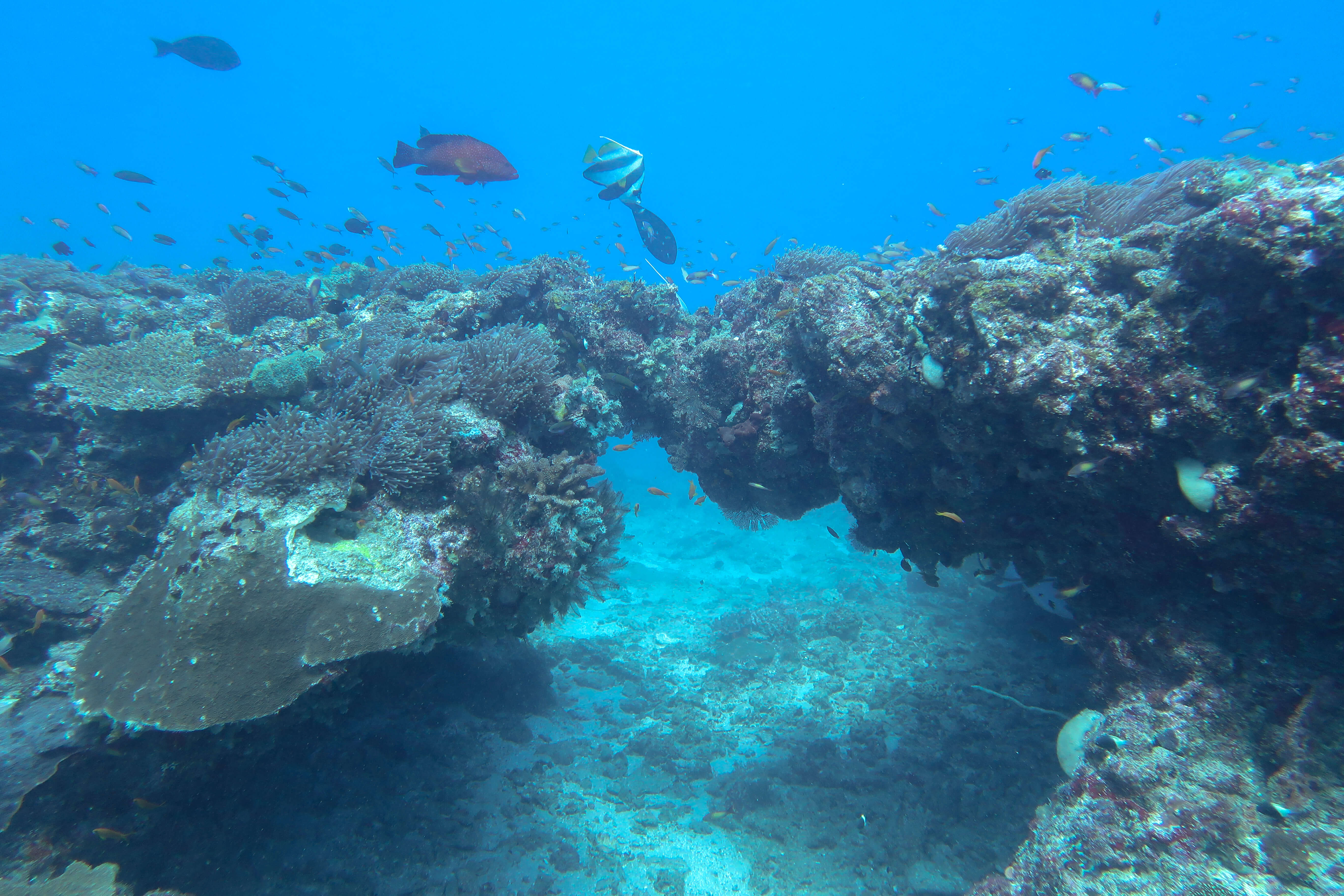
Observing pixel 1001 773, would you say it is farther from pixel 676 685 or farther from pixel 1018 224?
pixel 1018 224

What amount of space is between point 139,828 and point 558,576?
12.6ft

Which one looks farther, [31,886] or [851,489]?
[851,489]

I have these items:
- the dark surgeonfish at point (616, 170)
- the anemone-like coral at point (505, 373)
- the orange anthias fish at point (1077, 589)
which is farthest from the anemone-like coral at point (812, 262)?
the orange anthias fish at point (1077, 589)

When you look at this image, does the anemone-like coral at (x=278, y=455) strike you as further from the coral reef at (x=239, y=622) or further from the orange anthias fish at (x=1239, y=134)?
the orange anthias fish at (x=1239, y=134)

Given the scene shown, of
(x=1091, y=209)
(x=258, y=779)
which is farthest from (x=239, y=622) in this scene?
(x=1091, y=209)

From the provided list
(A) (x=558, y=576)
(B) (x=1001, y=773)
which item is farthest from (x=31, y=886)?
(B) (x=1001, y=773)

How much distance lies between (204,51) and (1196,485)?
17810 millimetres

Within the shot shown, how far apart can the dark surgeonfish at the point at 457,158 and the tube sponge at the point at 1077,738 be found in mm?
9115

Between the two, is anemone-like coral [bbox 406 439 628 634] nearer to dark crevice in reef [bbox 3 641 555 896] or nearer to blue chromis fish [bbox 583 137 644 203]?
dark crevice in reef [bbox 3 641 555 896]

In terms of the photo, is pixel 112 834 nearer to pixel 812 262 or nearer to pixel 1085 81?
pixel 812 262

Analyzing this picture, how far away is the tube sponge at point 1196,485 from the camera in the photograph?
12.2ft

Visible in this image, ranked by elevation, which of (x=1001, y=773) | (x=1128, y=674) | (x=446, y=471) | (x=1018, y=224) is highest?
(x=1018, y=224)

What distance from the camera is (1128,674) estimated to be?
4.38m

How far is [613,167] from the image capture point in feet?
28.9
